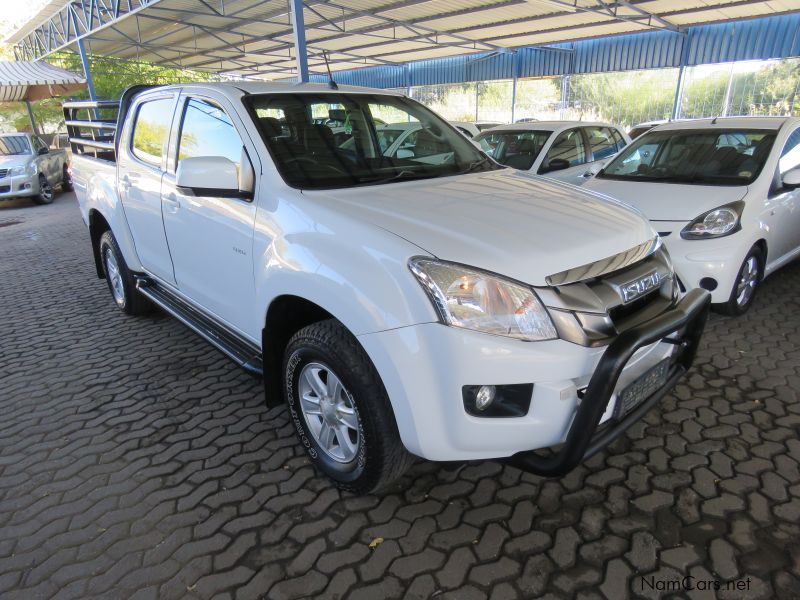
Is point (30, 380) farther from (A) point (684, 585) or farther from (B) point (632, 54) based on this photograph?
(B) point (632, 54)

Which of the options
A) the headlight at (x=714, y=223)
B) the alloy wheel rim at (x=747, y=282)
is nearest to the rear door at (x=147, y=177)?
the headlight at (x=714, y=223)

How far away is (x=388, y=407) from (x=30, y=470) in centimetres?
211

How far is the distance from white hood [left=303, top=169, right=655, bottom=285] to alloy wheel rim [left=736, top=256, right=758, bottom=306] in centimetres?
230

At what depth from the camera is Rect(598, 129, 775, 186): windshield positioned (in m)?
4.43

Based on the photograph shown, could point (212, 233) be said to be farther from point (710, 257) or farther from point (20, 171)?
point (20, 171)

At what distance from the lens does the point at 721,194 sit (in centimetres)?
414

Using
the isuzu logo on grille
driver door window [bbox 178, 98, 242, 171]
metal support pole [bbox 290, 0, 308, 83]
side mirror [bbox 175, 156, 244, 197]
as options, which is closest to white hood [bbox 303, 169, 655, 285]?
the isuzu logo on grille

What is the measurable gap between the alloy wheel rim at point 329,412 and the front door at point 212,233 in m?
0.43

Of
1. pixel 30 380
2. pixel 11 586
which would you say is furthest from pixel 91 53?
pixel 11 586

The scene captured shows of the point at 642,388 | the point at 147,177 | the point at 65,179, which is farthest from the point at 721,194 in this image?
the point at 65,179

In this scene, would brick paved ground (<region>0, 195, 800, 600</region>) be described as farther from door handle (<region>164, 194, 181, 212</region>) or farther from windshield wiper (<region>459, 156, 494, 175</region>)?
windshield wiper (<region>459, 156, 494, 175</region>)

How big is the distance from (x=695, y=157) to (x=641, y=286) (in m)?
3.34

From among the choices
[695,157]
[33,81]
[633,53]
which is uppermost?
[633,53]

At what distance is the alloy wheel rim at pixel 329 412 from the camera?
230cm
